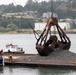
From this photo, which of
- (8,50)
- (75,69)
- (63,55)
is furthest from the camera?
(8,50)

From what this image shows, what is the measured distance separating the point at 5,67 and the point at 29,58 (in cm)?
246

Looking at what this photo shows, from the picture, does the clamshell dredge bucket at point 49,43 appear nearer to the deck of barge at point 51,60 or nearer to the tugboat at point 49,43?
the tugboat at point 49,43

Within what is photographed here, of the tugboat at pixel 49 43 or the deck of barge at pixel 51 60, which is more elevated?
the tugboat at pixel 49 43

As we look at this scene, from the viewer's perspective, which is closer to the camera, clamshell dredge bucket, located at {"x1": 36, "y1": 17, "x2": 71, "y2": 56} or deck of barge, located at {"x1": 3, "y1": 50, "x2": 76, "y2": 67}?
deck of barge, located at {"x1": 3, "y1": 50, "x2": 76, "y2": 67}

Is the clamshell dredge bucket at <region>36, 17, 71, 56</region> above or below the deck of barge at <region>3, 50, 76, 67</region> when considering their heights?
above

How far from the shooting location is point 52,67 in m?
38.4

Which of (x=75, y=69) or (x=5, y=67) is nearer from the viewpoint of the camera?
(x=75, y=69)

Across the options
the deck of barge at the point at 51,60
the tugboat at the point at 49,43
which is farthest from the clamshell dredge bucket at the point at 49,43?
the deck of barge at the point at 51,60

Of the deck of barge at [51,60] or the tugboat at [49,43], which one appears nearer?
the deck of barge at [51,60]

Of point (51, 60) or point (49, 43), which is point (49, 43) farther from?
point (51, 60)

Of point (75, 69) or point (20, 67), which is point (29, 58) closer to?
point (20, 67)

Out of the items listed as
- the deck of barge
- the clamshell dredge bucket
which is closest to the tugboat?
the clamshell dredge bucket

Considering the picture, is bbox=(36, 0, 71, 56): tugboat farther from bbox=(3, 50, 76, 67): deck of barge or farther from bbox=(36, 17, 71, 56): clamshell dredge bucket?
bbox=(3, 50, 76, 67): deck of barge

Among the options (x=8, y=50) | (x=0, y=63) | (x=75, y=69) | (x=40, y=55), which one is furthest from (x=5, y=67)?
(x=8, y=50)
